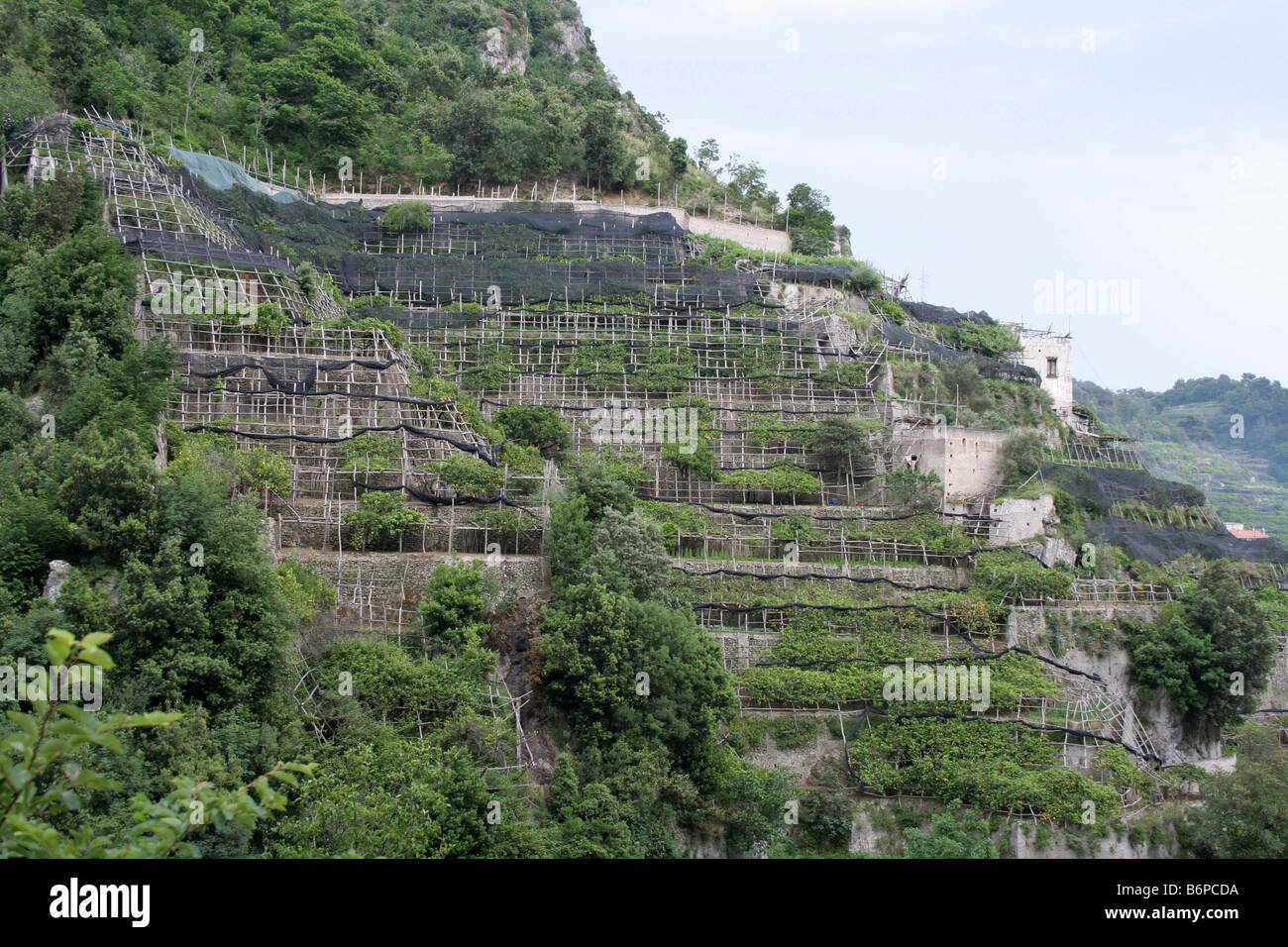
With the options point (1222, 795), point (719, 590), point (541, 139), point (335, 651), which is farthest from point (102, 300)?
point (1222, 795)

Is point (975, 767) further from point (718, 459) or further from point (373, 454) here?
point (373, 454)

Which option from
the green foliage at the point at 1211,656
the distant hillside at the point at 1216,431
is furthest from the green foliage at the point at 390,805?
the distant hillside at the point at 1216,431

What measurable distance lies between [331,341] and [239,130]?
1853 cm

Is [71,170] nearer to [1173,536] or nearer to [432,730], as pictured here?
[432,730]

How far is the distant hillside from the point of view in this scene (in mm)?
64500

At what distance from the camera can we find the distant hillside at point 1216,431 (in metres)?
64.5

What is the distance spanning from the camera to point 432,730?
18656 millimetres

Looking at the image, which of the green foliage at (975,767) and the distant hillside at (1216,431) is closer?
the green foliage at (975,767)

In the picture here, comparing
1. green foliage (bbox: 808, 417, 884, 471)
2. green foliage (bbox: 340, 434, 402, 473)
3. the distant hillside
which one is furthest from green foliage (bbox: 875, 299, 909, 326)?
the distant hillside

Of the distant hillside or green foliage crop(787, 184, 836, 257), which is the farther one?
the distant hillside

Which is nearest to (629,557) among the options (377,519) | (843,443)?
(377,519)

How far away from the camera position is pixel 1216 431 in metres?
74.6

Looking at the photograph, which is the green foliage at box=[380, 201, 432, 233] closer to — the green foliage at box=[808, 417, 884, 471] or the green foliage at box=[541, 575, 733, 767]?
the green foliage at box=[808, 417, 884, 471]

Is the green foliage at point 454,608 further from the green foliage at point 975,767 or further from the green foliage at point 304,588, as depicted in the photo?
the green foliage at point 975,767
